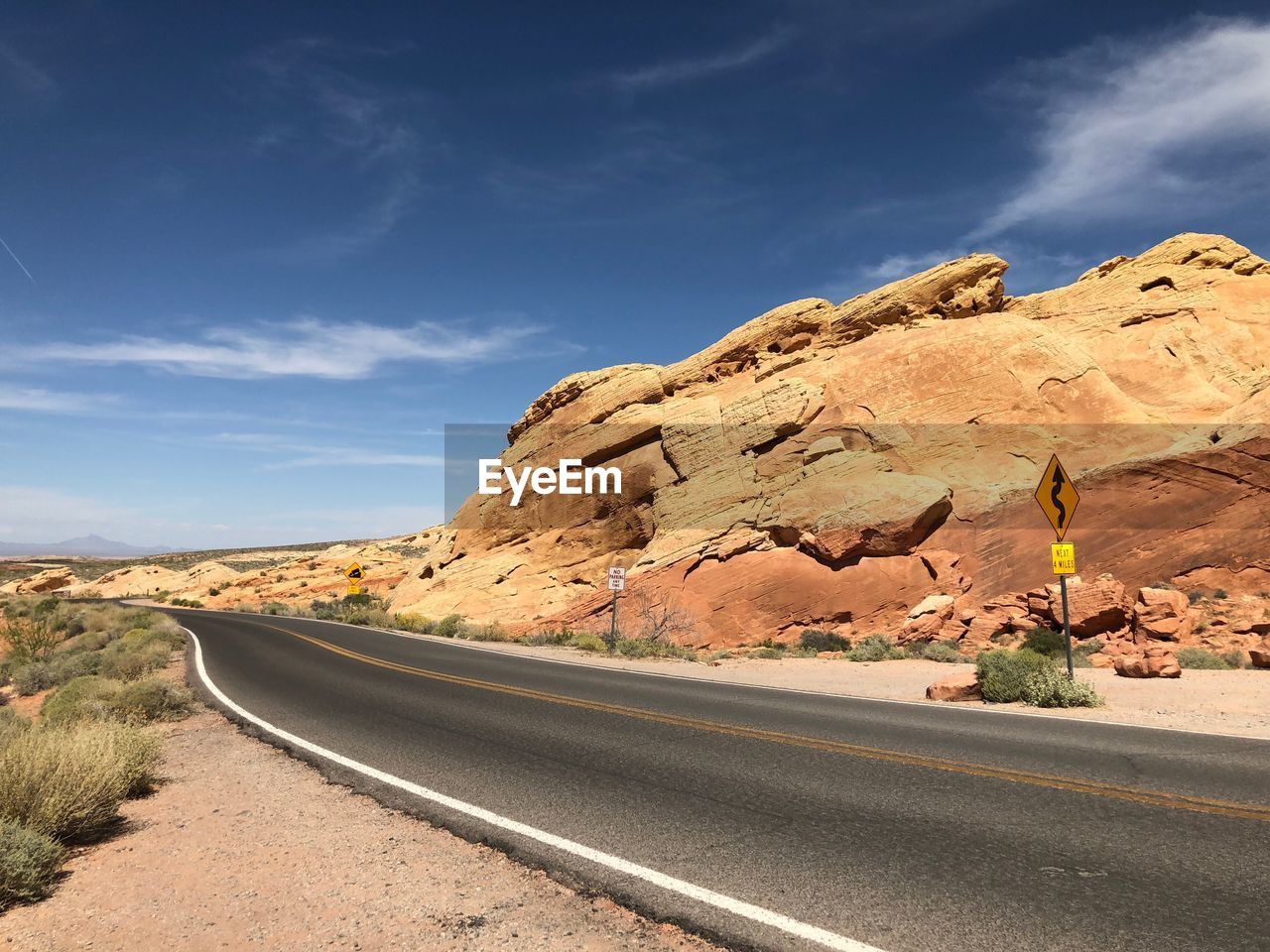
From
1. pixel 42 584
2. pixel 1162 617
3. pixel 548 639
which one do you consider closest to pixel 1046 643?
pixel 1162 617

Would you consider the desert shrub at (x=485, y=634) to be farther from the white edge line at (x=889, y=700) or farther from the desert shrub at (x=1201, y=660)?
the desert shrub at (x=1201, y=660)

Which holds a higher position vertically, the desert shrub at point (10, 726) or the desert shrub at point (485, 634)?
the desert shrub at point (10, 726)

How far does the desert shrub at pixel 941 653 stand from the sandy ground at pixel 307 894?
1501 centimetres

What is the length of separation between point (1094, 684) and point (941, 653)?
5410mm

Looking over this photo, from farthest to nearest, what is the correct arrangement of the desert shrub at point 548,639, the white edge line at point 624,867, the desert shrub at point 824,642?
the desert shrub at point 548,639 < the desert shrub at point 824,642 < the white edge line at point 624,867

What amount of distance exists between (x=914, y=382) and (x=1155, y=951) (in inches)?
1022

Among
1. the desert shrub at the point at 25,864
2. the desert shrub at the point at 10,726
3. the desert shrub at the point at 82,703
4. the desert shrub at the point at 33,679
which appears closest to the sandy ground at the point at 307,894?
the desert shrub at the point at 25,864

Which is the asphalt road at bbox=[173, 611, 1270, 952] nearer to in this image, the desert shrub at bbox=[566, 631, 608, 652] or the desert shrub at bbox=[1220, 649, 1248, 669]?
the desert shrub at bbox=[1220, 649, 1248, 669]

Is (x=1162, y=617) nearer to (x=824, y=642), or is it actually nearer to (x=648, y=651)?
(x=824, y=642)

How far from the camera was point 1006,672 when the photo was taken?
1138 cm

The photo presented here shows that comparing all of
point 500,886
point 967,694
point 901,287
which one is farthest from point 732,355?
point 500,886

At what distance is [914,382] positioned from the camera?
89.6ft

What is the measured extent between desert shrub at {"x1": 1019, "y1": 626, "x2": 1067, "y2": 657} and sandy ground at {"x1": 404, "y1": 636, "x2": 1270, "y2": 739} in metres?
1.56

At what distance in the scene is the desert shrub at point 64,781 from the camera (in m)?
5.21
